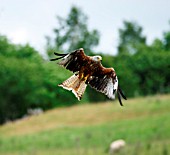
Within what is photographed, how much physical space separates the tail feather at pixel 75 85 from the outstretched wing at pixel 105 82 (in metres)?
0.08

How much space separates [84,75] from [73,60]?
16 cm

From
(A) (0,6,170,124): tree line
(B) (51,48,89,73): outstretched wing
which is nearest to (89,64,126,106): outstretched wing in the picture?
(B) (51,48,89,73): outstretched wing

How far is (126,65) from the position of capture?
163 ft

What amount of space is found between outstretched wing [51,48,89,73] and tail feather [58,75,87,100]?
0.35ft

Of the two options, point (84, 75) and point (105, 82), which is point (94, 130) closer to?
point (105, 82)

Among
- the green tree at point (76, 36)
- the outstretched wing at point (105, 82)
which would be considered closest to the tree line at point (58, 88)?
the green tree at point (76, 36)

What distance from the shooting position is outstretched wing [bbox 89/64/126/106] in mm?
5312

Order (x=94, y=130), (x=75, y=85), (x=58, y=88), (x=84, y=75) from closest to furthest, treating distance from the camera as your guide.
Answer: (x=84, y=75)
(x=75, y=85)
(x=94, y=130)
(x=58, y=88)

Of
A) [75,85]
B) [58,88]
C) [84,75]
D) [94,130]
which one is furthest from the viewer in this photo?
[58,88]

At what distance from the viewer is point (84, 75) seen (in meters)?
5.23

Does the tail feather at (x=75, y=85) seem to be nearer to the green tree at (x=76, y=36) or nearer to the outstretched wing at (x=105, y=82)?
the outstretched wing at (x=105, y=82)

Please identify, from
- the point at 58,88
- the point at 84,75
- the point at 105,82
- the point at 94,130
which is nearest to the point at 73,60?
the point at 84,75

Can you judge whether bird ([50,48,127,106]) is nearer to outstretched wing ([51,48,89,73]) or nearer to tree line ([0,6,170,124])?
outstretched wing ([51,48,89,73])

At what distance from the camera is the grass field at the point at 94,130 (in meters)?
22.5
